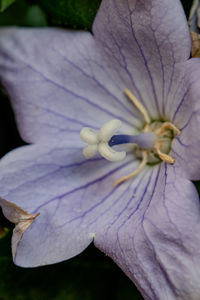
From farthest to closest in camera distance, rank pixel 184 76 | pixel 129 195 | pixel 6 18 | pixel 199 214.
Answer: pixel 6 18, pixel 129 195, pixel 184 76, pixel 199 214

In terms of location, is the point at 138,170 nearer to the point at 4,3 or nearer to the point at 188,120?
the point at 188,120

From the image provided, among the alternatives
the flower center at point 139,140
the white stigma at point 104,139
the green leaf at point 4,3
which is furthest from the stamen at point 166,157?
the green leaf at point 4,3

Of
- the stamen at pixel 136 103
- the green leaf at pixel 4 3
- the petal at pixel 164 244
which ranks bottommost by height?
the petal at pixel 164 244

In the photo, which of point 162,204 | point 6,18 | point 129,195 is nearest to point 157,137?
point 129,195

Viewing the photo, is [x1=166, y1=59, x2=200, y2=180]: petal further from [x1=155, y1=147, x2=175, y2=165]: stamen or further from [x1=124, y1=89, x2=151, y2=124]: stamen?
[x1=124, y1=89, x2=151, y2=124]: stamen

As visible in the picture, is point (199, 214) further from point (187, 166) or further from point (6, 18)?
point (6, 18)

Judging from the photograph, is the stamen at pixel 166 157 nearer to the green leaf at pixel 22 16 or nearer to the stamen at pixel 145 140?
the stamen at pixel 145 140

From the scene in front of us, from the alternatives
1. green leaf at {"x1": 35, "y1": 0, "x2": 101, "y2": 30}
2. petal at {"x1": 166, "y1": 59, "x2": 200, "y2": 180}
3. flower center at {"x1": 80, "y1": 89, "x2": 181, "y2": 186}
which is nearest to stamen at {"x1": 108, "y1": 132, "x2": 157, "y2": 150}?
flower center at {"x1": 80, "y1": 89, "x2": 181, "y2": 186}
